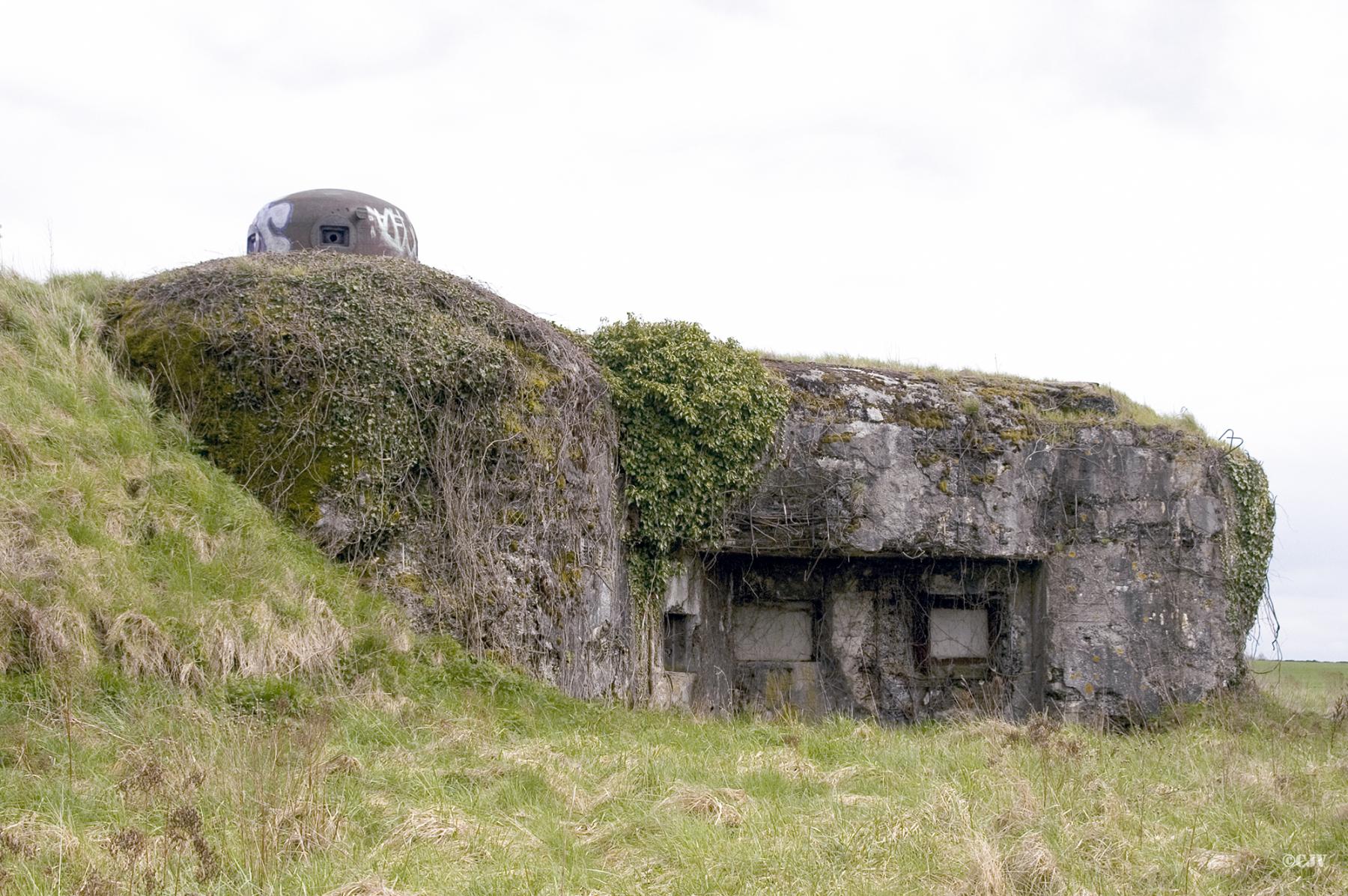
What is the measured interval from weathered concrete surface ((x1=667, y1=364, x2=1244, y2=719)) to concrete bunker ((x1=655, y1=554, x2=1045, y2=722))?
0.02 metres

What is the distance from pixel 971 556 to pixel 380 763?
8350mm

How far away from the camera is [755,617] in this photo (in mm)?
13117

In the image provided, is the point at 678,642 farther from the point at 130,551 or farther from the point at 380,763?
the point at 380,763

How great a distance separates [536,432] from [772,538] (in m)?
3.65

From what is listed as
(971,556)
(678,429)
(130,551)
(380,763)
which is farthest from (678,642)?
(380,763)

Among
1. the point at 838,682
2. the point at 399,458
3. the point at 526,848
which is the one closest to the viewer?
the point at 526,848

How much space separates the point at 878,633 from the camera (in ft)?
43.6

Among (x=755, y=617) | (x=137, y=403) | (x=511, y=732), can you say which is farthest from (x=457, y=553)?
(x=755, y=617)

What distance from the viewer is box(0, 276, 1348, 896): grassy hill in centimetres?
416

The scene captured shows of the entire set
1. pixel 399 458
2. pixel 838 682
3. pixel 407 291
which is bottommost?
pixel 838 682

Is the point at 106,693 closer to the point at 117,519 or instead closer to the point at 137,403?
the point at 117,519

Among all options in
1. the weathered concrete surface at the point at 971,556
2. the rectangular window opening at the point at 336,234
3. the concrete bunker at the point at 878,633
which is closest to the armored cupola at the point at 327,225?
the rectangular window opening at the point at 336,234

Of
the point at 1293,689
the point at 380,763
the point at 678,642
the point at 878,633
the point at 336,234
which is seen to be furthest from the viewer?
the point at 1293,689

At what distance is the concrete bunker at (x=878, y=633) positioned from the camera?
12.9m
